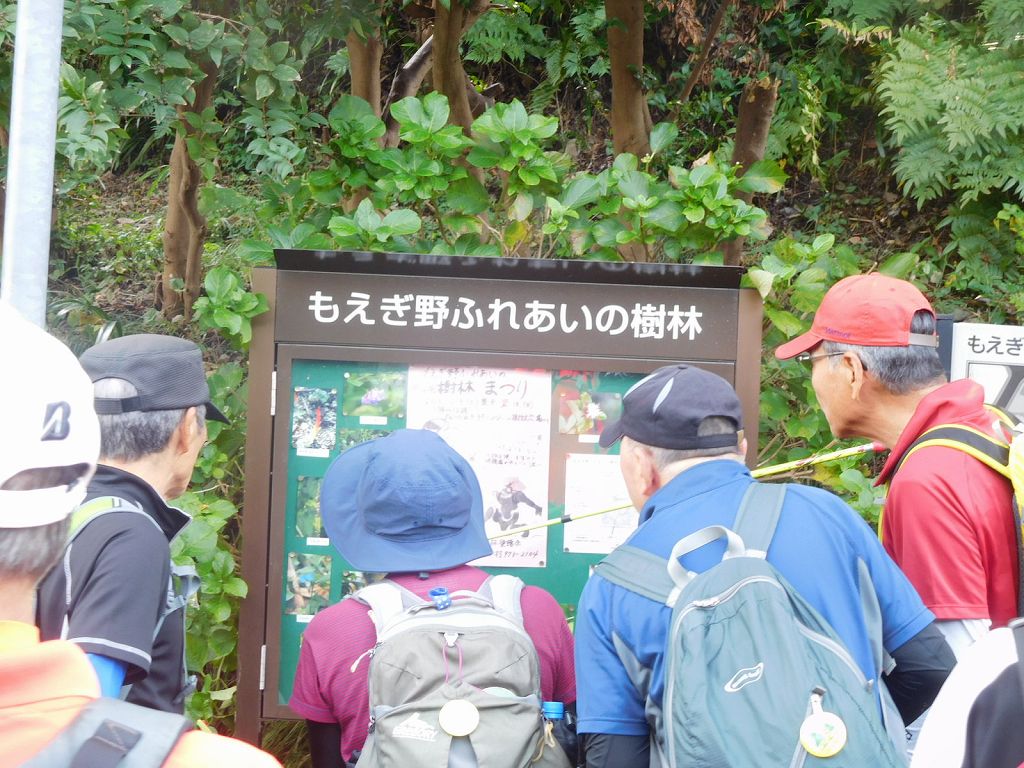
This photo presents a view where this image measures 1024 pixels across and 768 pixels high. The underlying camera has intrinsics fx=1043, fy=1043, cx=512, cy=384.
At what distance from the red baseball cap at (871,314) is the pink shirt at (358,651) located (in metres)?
1.05

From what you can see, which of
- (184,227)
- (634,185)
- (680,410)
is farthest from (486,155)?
(184,227)

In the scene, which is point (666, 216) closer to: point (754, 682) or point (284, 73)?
point (284, 73)

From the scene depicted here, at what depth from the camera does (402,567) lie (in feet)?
6.68

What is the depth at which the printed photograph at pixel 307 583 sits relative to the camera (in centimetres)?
318

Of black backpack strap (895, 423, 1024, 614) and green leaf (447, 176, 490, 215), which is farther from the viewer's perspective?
green leaf (447, 176, 490, 215)

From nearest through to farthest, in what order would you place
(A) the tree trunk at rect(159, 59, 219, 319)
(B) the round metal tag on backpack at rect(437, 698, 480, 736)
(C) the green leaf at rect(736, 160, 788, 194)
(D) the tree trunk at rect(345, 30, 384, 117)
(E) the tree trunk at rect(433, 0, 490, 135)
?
(B) the round metal tag on backpack at rect(437, 698, 480, 736) < (C) the green leaf at rect(736, 160, 788, 194) < (E) the tree trunk at rect(433, 0, 490, 135) < (D) the tree trunk at rect(345, 30, 384, 117) < (A) the tree trunk at rect(159, 59, 219, 319)

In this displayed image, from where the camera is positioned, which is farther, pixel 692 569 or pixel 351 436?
pixel 351 436

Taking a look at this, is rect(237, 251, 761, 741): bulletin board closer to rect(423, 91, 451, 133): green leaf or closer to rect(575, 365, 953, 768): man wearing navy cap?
rect(423, 91, 451, 133): green leaf

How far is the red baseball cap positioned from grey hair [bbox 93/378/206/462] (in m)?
1.60

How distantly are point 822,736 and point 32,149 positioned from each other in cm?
186

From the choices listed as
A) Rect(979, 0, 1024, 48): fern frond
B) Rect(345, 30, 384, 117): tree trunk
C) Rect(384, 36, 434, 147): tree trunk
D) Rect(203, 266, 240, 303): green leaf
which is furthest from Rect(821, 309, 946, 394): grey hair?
Rect(979, 0, 1024, 48): fern frond

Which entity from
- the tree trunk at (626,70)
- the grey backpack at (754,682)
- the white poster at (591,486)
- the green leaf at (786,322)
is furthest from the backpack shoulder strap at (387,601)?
the tree trunk at (626,70)

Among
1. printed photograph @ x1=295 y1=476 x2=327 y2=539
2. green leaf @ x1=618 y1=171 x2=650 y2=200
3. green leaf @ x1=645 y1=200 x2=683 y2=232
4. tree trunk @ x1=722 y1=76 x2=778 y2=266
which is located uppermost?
tree trunk @ x1=722 y1=76 x2=778 y2=266

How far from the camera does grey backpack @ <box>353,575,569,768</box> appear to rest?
5.83 ft
